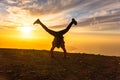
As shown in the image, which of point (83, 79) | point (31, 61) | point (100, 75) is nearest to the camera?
point (83, 79)

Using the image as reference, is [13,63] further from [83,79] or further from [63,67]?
[83,79]

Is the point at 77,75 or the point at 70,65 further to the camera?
the point at 70,65

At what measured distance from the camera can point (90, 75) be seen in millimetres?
18641

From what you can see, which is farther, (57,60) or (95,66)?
(57,60)

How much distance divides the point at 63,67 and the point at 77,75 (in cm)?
249

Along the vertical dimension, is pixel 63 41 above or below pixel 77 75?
above

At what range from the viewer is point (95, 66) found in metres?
22.0

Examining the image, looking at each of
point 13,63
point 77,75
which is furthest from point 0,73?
point 77,75

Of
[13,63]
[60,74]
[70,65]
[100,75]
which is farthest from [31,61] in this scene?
[100,75]

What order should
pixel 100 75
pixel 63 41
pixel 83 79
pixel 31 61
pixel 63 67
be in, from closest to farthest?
1. pixel 83 79
2. pixel 100 75
3. pixel 63 67
4. pixel 31 61
5. pixel 63 41

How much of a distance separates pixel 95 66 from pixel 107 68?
1001 millimetres

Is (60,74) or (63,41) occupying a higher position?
(63,41)

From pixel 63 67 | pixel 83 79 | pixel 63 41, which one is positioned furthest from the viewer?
pixel 63 41

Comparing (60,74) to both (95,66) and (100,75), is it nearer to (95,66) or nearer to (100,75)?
(100,75)
